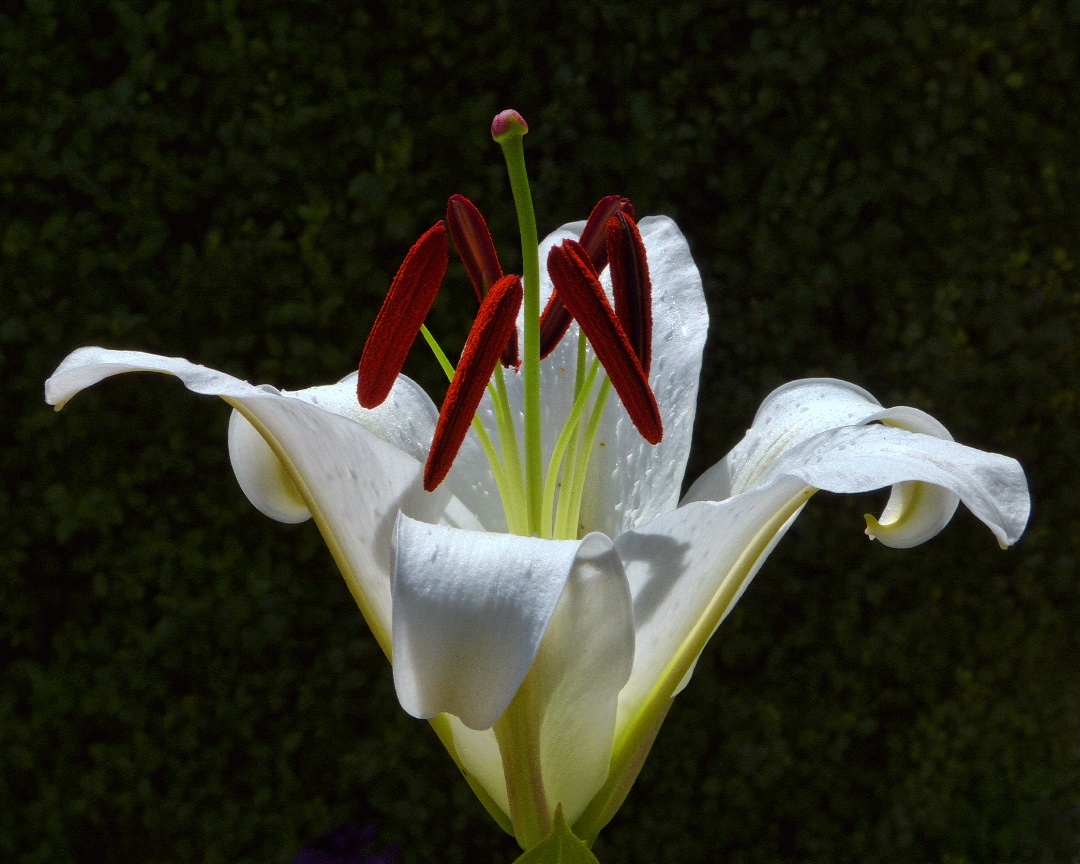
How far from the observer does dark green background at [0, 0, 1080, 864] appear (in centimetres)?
154

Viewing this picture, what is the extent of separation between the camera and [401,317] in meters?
0.52

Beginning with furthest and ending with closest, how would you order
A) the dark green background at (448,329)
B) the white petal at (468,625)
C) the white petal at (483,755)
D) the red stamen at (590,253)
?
1. the dark green background at (448,329)
2. the red stamen at (590,253)
3. the white petal at (483,755)
4. the white petal at (468,625)

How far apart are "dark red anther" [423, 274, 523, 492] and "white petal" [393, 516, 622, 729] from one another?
0.33 feet

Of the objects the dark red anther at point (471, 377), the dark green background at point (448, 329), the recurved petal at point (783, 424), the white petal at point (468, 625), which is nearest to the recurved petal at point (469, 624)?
the white petal at point (468, 625)

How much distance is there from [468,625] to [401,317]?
0.67 feet

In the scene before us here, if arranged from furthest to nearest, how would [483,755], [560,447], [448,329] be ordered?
[448,329] < [560,447] < [483,755]

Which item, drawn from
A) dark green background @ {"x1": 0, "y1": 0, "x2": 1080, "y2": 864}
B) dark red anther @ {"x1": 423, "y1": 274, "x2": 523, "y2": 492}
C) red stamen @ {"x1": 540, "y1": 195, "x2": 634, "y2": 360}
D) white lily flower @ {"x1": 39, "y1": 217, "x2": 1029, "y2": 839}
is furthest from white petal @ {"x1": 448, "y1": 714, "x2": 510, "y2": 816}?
dark green background @ {"x1": 0, "y1": 0, "x2": 1080, "y2": 864}

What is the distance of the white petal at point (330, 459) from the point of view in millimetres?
458

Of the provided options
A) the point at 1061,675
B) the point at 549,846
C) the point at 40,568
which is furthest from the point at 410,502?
the point at 1061,675

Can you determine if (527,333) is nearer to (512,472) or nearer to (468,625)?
(512,472)

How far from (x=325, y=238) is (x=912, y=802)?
1.31 m

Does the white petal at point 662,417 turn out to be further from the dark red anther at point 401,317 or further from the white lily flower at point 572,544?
the dark red anther at point 401,317

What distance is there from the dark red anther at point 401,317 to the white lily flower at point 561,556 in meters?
0.04

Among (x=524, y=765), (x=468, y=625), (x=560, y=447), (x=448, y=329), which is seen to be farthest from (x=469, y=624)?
(x=448, y=329)
